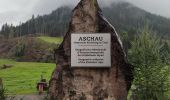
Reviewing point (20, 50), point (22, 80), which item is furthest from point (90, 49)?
point (20, 50)

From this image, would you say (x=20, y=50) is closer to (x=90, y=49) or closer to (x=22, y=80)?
(x=22, y=80)

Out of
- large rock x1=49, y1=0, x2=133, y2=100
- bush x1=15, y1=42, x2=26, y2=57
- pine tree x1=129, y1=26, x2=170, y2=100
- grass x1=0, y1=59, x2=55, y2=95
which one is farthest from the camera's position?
bush x1=15, y1=42, x2=26, y2=57

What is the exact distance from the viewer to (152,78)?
24.1 meters

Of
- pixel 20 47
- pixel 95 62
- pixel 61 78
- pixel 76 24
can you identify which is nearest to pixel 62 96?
pixel 61 78

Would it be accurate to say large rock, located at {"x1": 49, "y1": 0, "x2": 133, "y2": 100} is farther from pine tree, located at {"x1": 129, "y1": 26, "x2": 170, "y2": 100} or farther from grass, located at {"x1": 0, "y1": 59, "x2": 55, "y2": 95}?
grass, located at {"x1": 0, "y1": 59, "x2": 55, "y2": 95}

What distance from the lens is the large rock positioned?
22.8 metres

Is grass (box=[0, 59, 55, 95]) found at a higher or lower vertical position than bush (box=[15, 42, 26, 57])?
lower

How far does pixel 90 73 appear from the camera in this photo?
23016 millimetres

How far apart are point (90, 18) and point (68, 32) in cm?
139

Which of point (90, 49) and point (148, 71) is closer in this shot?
point (90, 49)

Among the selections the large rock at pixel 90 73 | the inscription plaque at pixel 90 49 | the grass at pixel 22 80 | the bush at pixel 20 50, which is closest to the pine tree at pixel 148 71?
the large rock at pixel 90 73

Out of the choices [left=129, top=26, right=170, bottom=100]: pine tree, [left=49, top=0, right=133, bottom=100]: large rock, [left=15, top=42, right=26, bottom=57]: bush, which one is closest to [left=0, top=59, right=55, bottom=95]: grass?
[left=49, top=0, right=133, bottom=100]: large rock

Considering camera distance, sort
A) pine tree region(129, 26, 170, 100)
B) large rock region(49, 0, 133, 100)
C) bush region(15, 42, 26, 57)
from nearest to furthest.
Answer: large rock region(49, 0, 133, 100) → pine tree region(129, 26, 170, 100) → bush region(15, 42, 26, 57)

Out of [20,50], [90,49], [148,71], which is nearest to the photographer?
[90,49]
